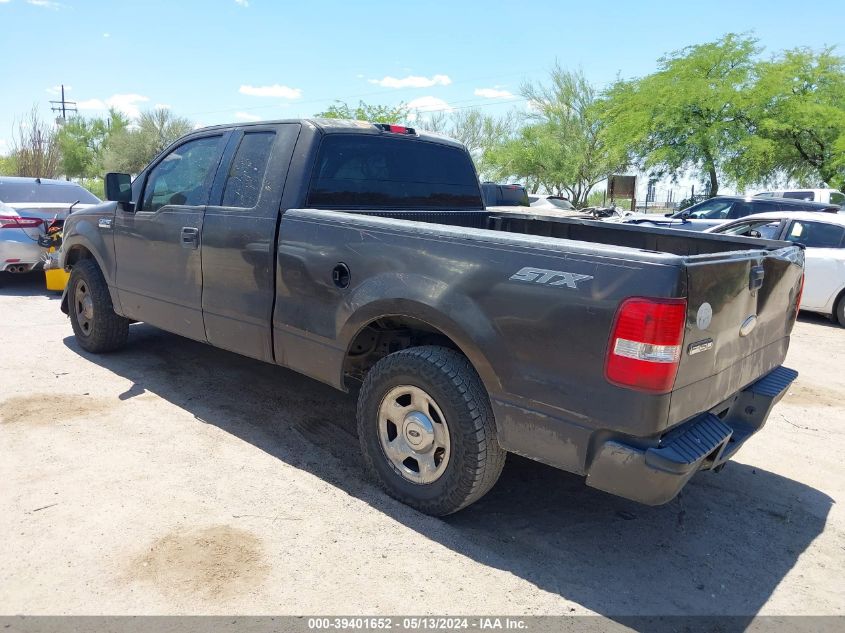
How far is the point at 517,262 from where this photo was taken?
2.85 meters

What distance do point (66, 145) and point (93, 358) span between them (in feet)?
206

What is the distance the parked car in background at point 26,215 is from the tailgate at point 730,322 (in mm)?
8470

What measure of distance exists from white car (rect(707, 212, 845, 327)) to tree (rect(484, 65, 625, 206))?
103 feet

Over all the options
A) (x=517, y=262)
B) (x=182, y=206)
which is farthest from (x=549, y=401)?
(x=182, y=206)

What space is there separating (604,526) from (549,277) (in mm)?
1503

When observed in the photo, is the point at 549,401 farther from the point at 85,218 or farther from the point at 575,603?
the point at 85,218

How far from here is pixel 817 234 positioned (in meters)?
9.36

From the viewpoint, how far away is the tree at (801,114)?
2402 centimetres

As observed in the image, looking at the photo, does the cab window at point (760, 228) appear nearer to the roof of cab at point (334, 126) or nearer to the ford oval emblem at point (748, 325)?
the roof of cab at point (334, 126)

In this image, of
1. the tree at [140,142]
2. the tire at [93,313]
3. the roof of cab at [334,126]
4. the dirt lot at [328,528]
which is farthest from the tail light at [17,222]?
the tree at [140,142]

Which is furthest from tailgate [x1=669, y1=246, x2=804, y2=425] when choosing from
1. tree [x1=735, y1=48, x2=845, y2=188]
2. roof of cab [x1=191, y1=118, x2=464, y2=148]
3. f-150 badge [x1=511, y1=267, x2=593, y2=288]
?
tree [x1=735, y1=48, x2=845, y2=188]

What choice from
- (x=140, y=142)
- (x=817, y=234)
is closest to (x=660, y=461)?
(x=817, y=234)

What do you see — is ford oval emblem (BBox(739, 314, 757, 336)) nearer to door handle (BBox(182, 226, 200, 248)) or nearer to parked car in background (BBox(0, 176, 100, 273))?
door handle (BBox(182, 226, 200, 248))

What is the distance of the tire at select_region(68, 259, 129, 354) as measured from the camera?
18.7 ft
